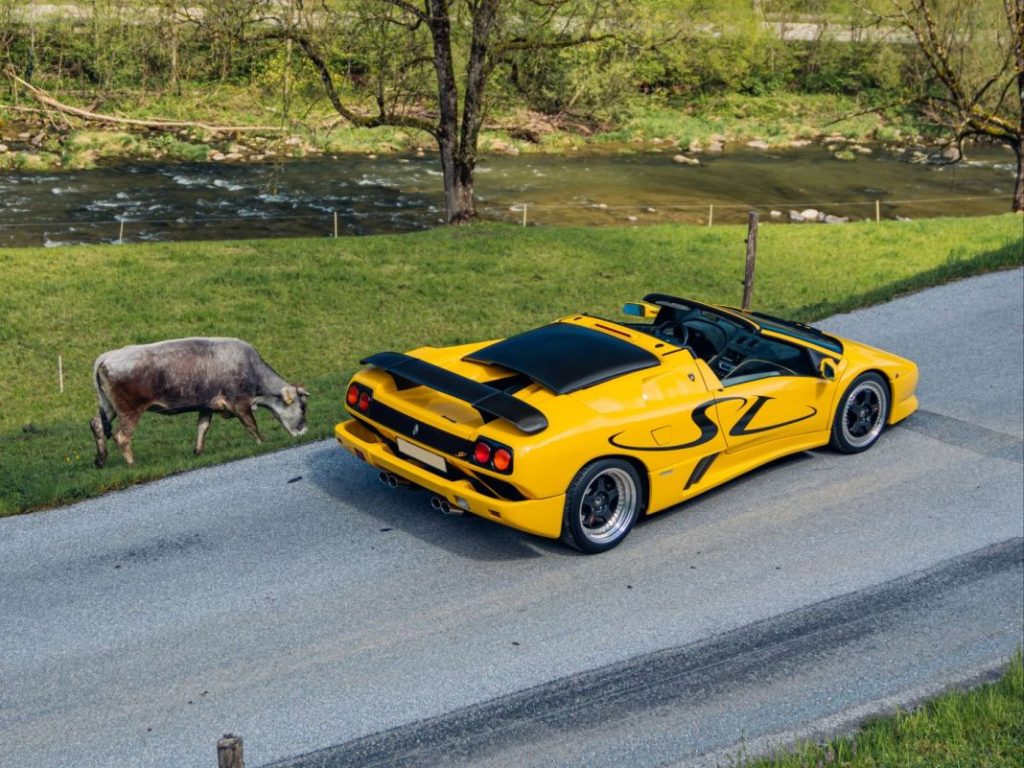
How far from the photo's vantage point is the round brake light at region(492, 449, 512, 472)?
7562mm

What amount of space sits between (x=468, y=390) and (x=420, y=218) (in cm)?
2337

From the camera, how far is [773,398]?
9305 millimetres

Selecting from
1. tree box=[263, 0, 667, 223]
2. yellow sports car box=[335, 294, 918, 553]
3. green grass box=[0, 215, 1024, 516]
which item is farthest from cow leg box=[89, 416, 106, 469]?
tree box=[263, 0, 667, 223]

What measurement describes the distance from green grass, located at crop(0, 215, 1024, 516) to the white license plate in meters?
3.40

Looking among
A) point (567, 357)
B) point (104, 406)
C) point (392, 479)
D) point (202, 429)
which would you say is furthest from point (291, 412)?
point (567, 357)

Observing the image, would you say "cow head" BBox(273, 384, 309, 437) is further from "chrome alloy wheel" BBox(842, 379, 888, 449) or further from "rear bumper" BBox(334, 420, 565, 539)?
"chrome alloy wheel" BBox(842, 379, 888, 449)

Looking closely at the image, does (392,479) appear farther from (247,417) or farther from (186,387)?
(186,387)

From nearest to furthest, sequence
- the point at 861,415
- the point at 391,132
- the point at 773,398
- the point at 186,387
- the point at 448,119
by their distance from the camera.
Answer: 1. the point at 773,398
2. the point at 861,415
3. the point at 186,387
4. the point at 448,119
5. the point at 391,132

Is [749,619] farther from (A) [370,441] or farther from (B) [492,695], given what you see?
(A) [370,441]

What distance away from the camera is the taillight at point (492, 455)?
7.58 meters

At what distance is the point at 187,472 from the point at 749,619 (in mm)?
5068

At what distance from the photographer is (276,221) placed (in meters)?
29.8

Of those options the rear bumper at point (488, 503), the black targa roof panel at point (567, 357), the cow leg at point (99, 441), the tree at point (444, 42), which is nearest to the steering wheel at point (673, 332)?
the black targa roof panel at point (567, 357)

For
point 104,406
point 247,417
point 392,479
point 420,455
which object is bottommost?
point 247,417
